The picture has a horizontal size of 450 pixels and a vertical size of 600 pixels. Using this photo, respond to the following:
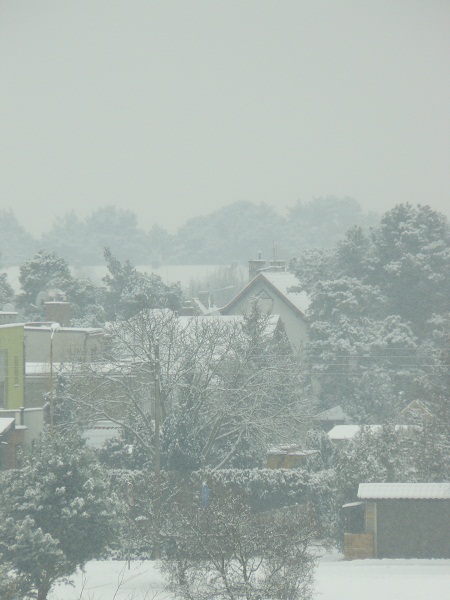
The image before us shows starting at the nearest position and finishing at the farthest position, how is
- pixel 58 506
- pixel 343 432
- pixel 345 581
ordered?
pixel 58 506
pixel 345 581
pixel 343 432

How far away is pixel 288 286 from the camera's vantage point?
7950 centimetres

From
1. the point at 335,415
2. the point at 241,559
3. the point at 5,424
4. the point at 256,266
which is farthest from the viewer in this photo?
the point at 256,266

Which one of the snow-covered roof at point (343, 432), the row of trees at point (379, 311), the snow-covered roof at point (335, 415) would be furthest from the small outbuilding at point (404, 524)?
the snow-covered roof at point (335, 415)

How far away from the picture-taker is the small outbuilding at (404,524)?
32.3 m

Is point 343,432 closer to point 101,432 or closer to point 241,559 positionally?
point 101,432

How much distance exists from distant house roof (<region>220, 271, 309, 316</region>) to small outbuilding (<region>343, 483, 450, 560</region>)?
4312 cm

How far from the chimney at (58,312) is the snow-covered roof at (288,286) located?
18934mm

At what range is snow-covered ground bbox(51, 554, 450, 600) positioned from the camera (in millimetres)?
24828

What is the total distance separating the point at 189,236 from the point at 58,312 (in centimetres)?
12712

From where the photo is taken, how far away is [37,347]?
5644 cm

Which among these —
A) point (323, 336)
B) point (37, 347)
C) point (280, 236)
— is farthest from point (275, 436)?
point (280, 236)

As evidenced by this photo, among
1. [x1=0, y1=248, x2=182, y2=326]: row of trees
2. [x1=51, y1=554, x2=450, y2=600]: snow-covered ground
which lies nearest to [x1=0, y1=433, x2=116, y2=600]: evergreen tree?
[x1=51, y1=554, x2=450, y2=600]: snow-covered ground

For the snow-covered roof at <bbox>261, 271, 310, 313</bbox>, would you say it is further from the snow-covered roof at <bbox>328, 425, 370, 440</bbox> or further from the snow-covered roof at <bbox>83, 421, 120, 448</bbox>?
the snow-covered roof at <bbox>83, 421, 120, 448</bbox>

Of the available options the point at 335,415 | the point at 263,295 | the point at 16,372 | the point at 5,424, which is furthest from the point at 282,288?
the point at 5,424
